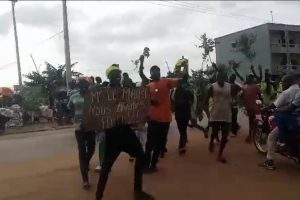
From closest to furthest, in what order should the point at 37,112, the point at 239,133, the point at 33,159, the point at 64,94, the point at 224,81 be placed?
1. the point at 224,81
2. the point at 33,159
3. the point at 239,133
4. the point at 64,94
5. the point at 37,112

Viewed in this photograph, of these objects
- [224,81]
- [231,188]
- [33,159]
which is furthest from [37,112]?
[231,188]

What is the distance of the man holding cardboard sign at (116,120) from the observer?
5926mm

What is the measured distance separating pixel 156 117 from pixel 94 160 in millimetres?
2215

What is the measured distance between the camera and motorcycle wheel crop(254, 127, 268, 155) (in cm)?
877

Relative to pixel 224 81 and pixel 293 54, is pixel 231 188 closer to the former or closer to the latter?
pixel 224 81

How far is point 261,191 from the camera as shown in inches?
252

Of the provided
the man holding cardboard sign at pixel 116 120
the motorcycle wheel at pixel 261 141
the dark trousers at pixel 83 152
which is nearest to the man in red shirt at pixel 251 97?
the motorcycle wheel at pixel 261 141

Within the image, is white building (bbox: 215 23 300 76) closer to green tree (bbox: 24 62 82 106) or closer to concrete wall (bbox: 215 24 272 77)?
concrete wall (bbox: 215 24 272 77)

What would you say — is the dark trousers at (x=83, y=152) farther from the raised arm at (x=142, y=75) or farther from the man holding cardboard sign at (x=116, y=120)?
the raised arm at (x=142, y=75)

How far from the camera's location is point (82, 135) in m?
7.00

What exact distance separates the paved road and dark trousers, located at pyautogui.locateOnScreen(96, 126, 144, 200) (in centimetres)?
63

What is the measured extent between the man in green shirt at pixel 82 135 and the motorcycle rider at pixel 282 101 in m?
2.76

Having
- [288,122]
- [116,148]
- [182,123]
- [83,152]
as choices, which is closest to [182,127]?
[182,123]

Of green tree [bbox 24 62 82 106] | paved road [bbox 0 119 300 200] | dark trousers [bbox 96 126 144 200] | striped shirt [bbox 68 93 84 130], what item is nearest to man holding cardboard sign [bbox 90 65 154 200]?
dark trousers [bbox 96 126 144 200]
